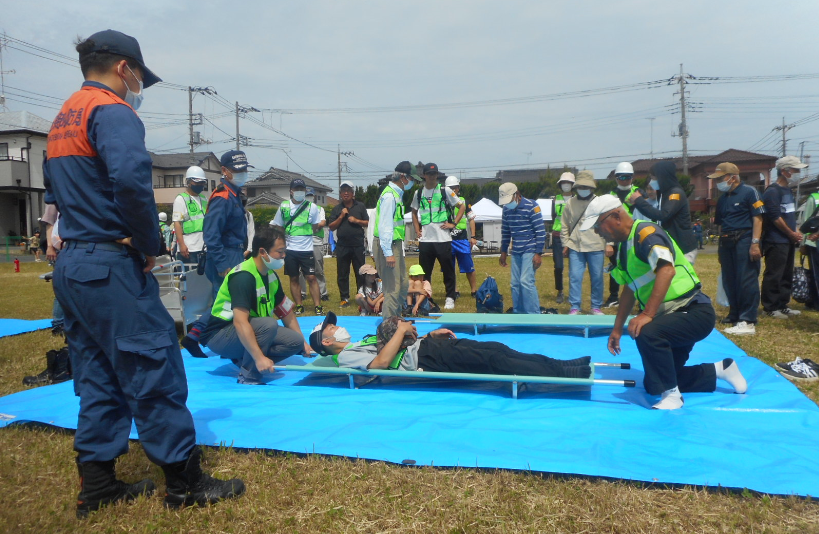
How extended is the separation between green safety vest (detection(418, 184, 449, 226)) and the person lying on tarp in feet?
12.5

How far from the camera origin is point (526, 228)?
7.27 meters

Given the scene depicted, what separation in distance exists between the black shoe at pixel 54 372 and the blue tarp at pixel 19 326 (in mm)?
3015

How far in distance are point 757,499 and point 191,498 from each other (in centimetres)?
268

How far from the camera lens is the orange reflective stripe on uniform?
8.14 ft

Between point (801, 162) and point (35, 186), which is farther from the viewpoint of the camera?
point (35, 186)

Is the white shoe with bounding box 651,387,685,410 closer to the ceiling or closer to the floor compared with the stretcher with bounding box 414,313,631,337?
closer to the floor

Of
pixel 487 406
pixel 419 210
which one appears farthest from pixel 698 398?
pixel 419 210

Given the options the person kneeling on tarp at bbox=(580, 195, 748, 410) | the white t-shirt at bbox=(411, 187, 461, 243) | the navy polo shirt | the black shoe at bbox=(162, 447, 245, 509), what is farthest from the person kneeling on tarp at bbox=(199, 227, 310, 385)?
the navy polo shirt

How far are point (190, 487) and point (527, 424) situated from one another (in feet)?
6.51

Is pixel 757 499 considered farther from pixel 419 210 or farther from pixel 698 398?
pixel 419 210

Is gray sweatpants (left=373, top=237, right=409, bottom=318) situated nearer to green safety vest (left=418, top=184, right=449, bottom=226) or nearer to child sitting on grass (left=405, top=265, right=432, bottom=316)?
child sitting on grass (left=405, top=265, right=432, bottom=316)

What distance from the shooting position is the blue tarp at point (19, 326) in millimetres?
7504

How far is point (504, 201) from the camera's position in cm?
737

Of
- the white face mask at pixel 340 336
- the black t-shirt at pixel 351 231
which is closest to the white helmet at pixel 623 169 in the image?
the black t-shirt at pixel 351 231
